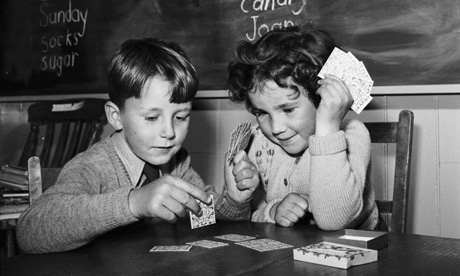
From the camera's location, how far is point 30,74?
401cm

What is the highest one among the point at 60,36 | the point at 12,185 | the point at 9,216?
the point at 60,36

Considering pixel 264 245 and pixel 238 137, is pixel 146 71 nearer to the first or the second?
pixel 238 137

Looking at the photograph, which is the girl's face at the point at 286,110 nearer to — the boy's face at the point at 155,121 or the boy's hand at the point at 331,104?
→ the boy's hand at the point at 331,104

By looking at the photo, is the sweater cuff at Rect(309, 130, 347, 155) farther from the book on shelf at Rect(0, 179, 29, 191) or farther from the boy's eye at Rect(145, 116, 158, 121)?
the book on shelf at Rect(0, 179, 29, 191)

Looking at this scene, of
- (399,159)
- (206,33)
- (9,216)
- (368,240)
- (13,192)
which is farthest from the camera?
(206,33)

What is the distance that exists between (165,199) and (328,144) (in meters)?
0.52

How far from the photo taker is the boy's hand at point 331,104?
1.60m

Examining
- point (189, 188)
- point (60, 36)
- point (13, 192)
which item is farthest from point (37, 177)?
point (60, 36)

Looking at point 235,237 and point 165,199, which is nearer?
point 165,199

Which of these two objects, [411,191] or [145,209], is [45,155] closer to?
[411,191]

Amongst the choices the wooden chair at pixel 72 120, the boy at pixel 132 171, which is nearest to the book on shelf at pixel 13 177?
the wooden chair at pixel 72 120

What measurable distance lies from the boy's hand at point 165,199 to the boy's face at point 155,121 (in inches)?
11.8

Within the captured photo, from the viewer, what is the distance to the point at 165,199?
125 cm

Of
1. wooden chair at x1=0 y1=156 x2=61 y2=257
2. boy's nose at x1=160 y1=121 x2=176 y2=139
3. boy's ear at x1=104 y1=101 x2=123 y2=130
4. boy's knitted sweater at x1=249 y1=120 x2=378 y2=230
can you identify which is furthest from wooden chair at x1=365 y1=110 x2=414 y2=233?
wooden chair at x1=0 y1=156 x2=61 y2=257
